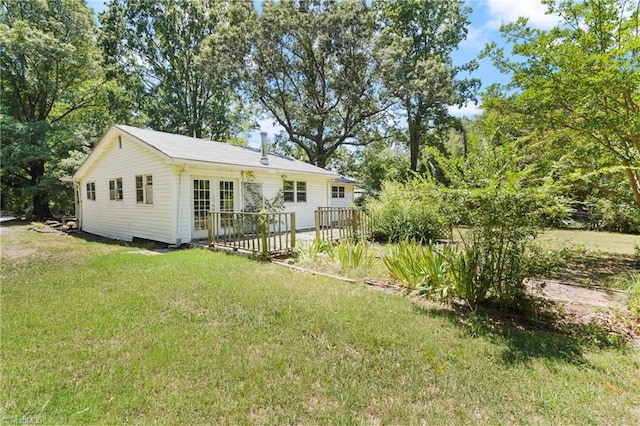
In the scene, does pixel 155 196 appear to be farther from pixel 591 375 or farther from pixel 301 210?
pixel 591 375

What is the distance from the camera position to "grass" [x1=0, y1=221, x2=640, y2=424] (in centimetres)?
243

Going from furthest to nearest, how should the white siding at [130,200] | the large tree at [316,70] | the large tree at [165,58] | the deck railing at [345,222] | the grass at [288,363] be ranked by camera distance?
the large tree at [165,58], the large tree at [316,70], the white siding at [130,200], the deck railing at [345,222], the grass at [288,363]

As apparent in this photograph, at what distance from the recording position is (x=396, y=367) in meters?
3.03

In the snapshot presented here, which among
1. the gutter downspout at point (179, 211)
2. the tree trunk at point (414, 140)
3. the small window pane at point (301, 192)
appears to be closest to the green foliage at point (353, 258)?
the gutter downspout at point (179, 211)

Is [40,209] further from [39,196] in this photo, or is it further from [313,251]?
[313,251]

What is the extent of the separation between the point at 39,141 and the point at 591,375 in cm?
2718

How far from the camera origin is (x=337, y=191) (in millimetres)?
21281

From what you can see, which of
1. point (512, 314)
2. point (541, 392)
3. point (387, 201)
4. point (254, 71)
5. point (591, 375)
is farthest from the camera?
point (254, 71)

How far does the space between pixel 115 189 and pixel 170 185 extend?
4828 millimetres

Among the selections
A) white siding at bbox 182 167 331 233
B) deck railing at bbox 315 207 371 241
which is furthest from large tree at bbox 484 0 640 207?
white siding at bbox 182 167 331 233

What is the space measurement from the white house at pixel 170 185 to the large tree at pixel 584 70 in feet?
28.0

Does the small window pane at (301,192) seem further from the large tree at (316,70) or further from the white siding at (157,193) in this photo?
the large tree at (316,70)

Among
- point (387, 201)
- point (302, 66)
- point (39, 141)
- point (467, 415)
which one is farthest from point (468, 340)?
point (39, 141)

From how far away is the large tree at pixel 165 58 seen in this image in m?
24.3
